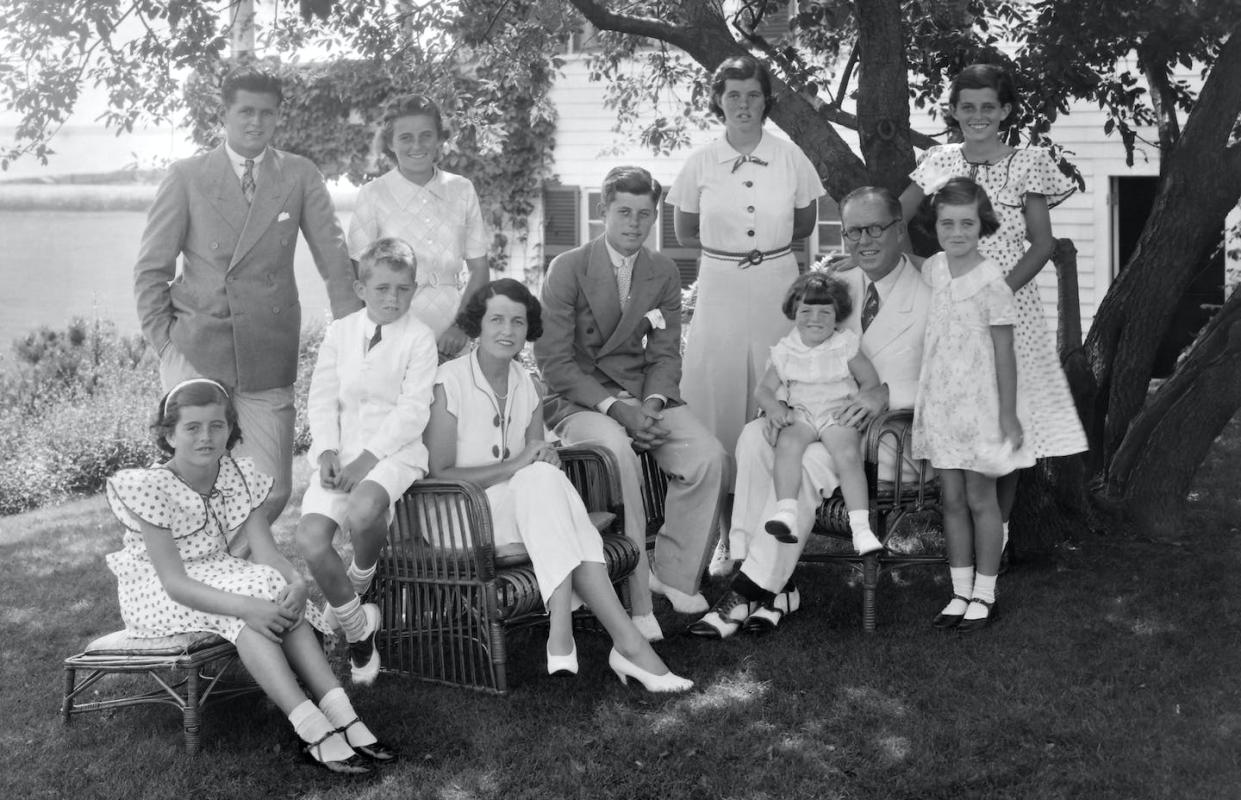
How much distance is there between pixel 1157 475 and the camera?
545 cm

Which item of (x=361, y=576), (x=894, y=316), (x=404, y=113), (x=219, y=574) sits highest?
(x=404, y=113)

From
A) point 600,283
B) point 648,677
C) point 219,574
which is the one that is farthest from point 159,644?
→ point 600,283

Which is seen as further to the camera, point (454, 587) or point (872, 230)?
point (872, 230)

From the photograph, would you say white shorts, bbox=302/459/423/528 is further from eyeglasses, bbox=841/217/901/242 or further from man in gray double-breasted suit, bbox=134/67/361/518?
eyeglasses, bbox=841/217/901/242

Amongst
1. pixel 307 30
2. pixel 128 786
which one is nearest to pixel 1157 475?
pixel 128 786

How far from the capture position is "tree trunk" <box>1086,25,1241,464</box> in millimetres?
5188

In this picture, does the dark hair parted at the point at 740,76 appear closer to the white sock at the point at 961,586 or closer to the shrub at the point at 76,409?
the white sock at the point at 961,586

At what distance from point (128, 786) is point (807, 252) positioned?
9.36m

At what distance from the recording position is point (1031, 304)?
4609 mm

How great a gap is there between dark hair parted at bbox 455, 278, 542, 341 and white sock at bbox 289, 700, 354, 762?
1.40 m

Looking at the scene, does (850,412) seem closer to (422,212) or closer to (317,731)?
(422,212)

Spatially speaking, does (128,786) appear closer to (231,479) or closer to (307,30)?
(231,479)

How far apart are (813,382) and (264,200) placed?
1962mm

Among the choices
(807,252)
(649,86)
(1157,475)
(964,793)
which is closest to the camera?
(964,793)
